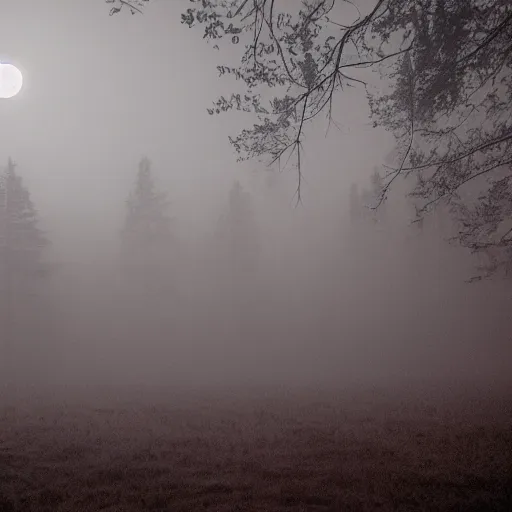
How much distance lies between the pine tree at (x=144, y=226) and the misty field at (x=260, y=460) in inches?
986

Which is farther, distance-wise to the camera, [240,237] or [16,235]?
[240,237]

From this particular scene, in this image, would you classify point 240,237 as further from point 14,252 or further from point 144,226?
point 14,252

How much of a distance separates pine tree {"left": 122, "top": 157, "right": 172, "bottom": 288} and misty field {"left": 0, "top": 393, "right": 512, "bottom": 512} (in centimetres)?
2505

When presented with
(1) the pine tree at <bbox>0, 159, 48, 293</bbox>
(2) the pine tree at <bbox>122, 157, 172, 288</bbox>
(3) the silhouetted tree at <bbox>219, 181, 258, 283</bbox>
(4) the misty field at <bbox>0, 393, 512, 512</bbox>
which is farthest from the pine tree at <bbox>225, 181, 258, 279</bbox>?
(4) the misty field at <bbox>0, 393, 512, 512</bbox>

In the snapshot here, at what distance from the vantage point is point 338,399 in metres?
14.4

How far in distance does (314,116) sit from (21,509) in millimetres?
7294

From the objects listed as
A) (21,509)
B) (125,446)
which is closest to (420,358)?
(125,446)

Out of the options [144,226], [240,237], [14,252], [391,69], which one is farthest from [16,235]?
[391,69]

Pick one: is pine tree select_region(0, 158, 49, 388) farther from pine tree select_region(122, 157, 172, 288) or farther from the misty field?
the misty field

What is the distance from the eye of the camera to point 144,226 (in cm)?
3572

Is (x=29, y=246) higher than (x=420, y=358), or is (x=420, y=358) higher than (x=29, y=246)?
(x=29, y=246)

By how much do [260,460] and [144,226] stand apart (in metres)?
31.3

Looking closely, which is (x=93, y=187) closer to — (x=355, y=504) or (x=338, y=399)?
(x=338, y=399)

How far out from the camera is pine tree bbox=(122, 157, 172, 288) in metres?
35.7
